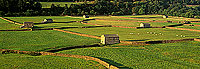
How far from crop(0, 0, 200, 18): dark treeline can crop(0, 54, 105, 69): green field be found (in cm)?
8899

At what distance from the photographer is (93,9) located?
148 metres

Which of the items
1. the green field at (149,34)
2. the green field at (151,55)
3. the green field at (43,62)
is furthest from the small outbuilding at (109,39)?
the green field at (43,62)

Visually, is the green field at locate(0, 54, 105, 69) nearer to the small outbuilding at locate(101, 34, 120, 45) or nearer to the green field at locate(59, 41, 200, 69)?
the green field at locate(59, 41, 200, 69)

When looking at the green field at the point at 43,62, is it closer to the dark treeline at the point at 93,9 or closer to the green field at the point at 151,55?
the green field at the point at 151,55

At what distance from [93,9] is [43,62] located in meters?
119

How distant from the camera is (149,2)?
177250 millimetres

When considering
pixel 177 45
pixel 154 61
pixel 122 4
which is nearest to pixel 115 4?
pixel 122 4

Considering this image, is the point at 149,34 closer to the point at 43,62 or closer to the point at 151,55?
the point at 151,55

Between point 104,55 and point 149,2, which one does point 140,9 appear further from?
point 104,55

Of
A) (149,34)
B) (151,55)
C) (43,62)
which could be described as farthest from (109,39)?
(149,34)

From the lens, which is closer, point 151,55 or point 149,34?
point 151,55

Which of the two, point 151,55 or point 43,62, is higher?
point 43,62

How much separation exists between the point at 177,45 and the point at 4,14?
90122mm

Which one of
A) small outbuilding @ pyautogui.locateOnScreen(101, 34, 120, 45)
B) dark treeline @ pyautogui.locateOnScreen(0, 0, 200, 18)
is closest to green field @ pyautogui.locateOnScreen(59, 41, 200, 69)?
small outbuilding @ pyautogui.locateOnScreen(101, 34, 120, 45)
